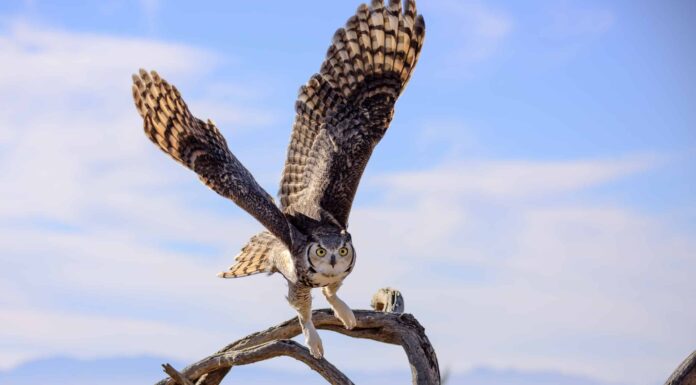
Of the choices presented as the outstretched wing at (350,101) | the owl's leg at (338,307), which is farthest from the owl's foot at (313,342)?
the outstretched wing at (350,101)

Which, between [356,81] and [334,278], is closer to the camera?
[334,278]

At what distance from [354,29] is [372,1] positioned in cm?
29

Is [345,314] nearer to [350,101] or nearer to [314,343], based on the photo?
[314,343]

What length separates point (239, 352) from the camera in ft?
31.0

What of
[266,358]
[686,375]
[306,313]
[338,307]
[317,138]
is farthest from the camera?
[317,138]

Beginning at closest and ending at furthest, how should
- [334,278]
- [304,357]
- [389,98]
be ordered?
[334,278] < [304,357] < [389,98]

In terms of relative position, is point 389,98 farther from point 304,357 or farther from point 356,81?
point 304,357

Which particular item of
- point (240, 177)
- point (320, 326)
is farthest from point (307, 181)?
point (320, 326)

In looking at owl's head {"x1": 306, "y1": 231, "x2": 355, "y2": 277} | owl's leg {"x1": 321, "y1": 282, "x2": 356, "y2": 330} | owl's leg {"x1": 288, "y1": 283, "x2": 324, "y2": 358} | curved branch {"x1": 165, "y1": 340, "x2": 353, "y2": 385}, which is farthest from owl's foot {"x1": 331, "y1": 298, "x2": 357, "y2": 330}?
owl's head {"x1": 306, "y1": 231, "x2": 355, "y2": 277}

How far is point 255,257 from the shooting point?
376 inches

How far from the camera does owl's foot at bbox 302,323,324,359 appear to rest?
344 inches

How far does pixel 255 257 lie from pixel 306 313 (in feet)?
3.49

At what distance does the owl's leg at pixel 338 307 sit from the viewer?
885 cm

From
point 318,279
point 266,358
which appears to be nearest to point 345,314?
point 266,358
